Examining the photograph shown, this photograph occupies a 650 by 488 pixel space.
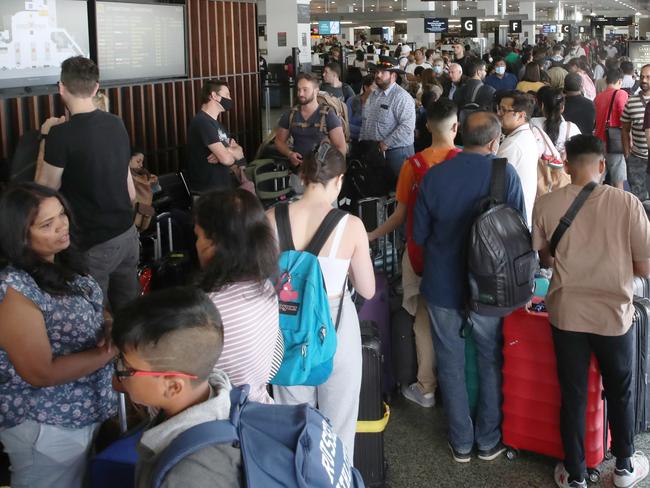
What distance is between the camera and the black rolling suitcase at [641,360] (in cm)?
358

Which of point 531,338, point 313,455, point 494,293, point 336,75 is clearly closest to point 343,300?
point 494,293

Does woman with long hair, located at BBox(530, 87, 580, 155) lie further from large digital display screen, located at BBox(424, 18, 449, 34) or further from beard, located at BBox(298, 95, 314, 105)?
large digital display screen, located at BBox(424, 18, 449, 34)

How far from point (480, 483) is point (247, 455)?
238 cm

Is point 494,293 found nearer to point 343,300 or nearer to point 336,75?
point 343,300

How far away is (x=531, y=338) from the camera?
3637mm

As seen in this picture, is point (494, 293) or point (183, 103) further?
point (183, 103)

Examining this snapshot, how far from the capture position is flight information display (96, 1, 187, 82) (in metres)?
6.95

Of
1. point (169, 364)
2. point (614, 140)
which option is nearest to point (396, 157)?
point (614, 140)

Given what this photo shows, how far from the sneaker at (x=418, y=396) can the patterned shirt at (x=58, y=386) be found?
2.24 metres

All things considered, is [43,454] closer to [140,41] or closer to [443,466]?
[443,466]

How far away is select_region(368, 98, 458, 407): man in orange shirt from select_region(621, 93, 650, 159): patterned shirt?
3.58m

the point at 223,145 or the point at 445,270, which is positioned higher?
the point at 223,145

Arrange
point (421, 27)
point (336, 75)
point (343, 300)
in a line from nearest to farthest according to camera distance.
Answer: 1. point (343, 300)
2. point (336, 75)
3. point (421, 27)

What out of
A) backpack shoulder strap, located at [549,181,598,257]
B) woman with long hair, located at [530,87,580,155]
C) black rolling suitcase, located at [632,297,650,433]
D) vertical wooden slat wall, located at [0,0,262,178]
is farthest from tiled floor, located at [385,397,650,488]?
vertical wooden slat wall, located at [0,0,262,178]
